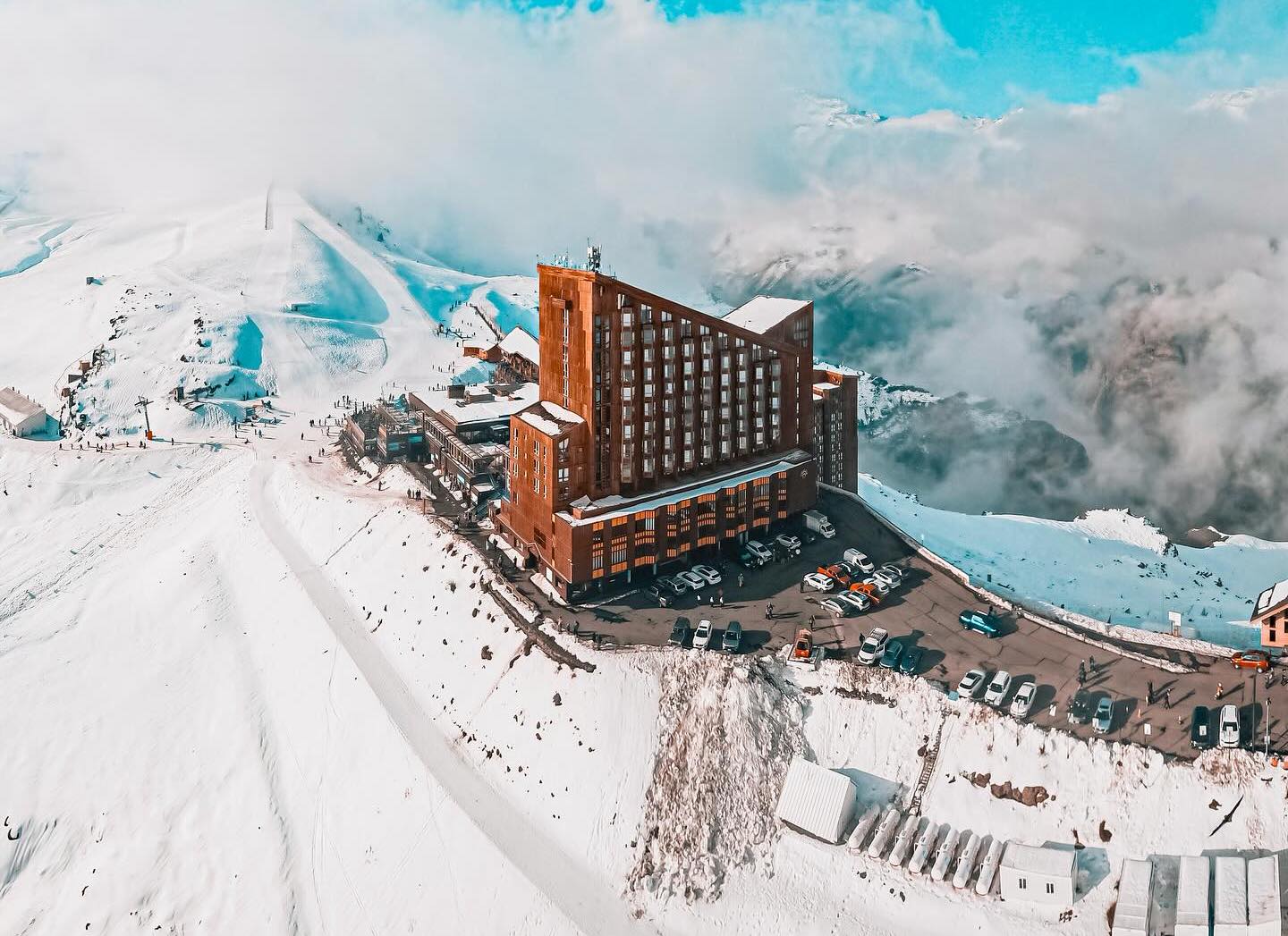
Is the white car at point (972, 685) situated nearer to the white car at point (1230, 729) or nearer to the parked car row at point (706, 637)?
the white car at point (1230, 729)

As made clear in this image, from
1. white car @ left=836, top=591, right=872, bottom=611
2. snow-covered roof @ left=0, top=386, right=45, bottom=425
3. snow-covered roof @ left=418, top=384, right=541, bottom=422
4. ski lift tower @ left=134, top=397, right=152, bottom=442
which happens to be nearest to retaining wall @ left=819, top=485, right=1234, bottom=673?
white car @ left=836, top=591, right=872, bottom=611

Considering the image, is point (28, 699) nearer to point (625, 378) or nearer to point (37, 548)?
point (37, 548)

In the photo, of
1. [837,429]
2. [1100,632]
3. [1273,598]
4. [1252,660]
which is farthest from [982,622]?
[837,429]

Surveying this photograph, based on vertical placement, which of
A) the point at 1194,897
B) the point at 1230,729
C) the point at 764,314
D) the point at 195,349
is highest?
the point at 764,314

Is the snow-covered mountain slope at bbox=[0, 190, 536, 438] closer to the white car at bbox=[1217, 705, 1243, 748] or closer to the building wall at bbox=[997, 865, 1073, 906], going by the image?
the building wall at bbox=[997, 865, 1073, 906]

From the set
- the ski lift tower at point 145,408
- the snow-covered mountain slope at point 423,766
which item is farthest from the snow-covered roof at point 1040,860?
the ski lift tower at point 145,408

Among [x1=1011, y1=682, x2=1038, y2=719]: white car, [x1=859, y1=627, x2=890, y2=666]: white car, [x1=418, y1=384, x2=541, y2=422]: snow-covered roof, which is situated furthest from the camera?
[x1=418, y1=384, x2=541, y2=422]: snow-covered roof

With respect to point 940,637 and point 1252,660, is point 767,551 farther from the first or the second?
point 1252,660
